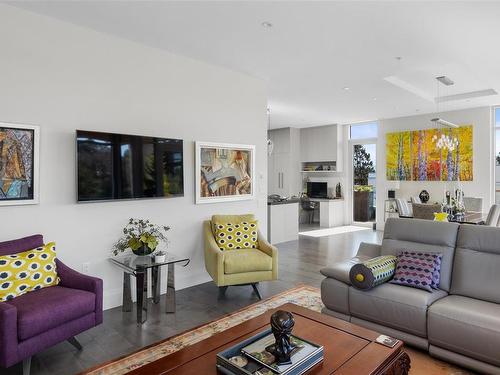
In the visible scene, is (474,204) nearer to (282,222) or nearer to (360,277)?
(282,222)

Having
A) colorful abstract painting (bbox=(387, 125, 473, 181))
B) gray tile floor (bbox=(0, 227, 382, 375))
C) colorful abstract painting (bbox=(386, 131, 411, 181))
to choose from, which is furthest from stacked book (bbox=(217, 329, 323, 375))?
colorful abstract painting (bbox=(386, 131, 411, 181))

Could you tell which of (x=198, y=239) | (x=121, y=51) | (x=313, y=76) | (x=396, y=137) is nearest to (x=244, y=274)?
(x=198, y=239)

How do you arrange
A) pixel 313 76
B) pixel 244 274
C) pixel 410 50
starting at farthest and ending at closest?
pixel 313 76, pixel 410 50, pixel 244 274

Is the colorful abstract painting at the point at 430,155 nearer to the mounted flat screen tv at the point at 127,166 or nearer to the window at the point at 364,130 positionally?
the window at the point at 364,130

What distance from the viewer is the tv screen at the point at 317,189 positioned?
32.7 ft

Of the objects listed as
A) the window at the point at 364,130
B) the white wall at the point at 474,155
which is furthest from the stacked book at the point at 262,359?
the window at the point at 364,130

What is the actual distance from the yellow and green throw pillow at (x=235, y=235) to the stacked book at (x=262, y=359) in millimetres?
2230

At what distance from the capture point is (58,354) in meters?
2.65

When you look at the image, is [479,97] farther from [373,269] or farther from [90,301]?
[90,301]

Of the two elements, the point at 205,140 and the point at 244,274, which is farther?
the point at 205,140

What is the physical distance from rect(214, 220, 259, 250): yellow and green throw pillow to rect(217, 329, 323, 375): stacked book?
2.23m

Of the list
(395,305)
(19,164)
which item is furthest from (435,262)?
(19,164)

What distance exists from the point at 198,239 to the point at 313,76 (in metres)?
3.00

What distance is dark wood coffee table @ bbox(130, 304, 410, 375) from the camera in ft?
5.50
